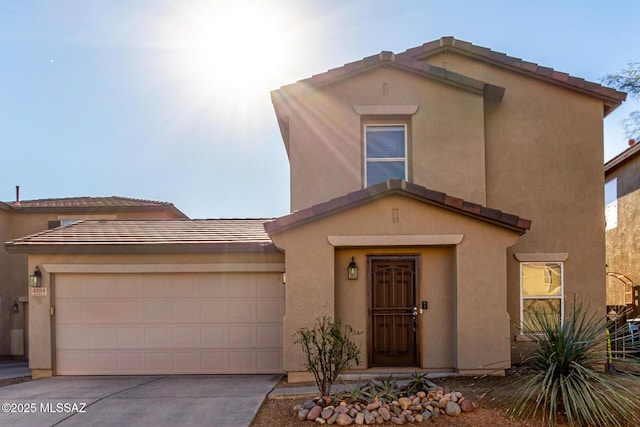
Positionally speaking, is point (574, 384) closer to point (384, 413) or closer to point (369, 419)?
point (384, 413)

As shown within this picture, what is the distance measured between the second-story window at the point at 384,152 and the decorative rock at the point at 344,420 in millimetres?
5080

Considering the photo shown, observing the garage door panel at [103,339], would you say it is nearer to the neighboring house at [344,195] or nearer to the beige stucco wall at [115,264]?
the neighboring house at [344,195]

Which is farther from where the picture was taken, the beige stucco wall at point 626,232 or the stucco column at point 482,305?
the beige stucco wall at point 626,232

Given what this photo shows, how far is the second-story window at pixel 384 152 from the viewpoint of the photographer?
9344mm

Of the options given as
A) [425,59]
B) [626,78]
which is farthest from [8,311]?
[626,78]

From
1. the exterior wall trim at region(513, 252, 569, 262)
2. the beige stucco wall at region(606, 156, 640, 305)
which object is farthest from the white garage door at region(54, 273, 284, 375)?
the beige stucco wall at region(606, 156, 640, 305)

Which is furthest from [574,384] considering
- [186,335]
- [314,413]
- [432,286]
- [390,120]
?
[186,335]

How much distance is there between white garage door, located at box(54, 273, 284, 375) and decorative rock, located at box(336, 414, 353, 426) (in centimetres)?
366

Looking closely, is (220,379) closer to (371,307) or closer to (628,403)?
(371,307)

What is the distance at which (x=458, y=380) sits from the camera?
7.41m

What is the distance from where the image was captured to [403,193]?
7.83m

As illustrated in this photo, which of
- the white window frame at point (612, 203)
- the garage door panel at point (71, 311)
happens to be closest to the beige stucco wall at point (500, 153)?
the garage door panel at point (71, 311)

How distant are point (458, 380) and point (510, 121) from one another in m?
5.89

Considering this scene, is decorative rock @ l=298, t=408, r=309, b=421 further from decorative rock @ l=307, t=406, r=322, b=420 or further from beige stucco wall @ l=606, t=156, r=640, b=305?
beige stucco wall @ l=606, t=156, r=640, b=305
